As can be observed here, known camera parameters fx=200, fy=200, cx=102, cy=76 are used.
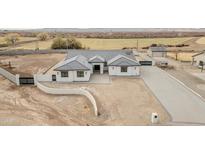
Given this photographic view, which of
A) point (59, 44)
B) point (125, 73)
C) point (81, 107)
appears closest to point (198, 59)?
point (125, 73)

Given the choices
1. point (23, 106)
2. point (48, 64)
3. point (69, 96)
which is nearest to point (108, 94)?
point (69, 96)

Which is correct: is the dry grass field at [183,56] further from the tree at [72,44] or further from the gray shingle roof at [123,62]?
the tree at [72,44]

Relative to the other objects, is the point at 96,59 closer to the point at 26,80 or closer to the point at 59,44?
→ the point at 26,80

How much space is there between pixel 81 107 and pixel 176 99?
6.13 metres

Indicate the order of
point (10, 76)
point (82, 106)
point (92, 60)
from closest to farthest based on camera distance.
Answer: point (82, 106), point (10, 76), point (92, 60)

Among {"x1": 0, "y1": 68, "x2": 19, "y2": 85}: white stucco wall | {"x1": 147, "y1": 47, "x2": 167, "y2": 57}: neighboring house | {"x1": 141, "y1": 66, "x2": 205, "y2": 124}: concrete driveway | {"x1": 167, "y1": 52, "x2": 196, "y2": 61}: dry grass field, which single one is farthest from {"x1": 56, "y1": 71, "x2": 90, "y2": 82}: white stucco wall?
{"x1": 167, "y1": 52, "x2": 196, "y2": 61}: dry grass field

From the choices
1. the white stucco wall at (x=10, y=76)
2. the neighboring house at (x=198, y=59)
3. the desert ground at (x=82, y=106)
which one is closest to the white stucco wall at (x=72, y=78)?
the desert ground at (x=82, y=106)

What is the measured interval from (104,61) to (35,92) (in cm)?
784

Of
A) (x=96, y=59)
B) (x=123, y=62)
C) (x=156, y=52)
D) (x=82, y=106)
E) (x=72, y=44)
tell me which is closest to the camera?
(x=82, y=106)

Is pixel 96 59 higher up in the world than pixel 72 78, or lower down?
higher up

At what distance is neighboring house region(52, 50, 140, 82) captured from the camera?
56.6 feet

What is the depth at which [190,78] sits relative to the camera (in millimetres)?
18562

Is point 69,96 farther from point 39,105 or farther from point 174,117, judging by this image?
point 174,117

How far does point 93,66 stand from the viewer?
20.6m
